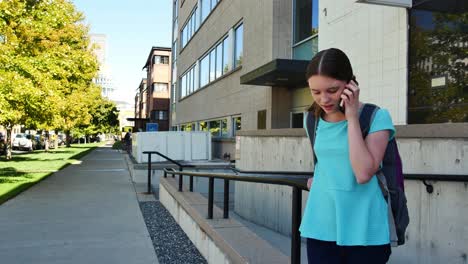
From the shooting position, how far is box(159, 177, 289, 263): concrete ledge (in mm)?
3822

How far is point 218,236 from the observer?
4625 mm

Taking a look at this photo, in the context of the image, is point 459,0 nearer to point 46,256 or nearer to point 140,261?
point 140,261

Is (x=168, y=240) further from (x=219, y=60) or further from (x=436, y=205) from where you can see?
(x=219, y=60)

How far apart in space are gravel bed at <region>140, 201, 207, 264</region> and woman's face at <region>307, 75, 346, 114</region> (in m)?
4.07

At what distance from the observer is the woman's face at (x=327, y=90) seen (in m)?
1.67

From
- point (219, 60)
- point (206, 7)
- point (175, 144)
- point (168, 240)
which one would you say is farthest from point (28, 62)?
point (206, 7)

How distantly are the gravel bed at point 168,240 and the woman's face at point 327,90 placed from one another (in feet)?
13.4

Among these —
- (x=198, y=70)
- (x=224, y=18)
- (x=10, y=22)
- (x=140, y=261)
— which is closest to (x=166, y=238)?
(x=140, y=261)

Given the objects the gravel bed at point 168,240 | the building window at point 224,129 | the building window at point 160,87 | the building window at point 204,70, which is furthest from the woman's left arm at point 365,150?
the building window at point 160,87

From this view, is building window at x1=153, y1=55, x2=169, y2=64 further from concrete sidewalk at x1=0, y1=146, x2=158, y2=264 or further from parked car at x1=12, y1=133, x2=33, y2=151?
concrete sidewalk at x1=0, y1=146, x2=158, y2=264

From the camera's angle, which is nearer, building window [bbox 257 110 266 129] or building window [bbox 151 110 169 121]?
building window [bbox 257 110 266 129]

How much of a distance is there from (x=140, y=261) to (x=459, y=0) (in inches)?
229

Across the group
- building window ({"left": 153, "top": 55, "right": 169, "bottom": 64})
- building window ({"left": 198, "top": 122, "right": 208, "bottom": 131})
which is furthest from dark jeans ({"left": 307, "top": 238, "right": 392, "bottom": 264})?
building window ({"left": 153, "top": 55, "right": 169, "bottom": 64})

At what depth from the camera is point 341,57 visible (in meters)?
1.68
